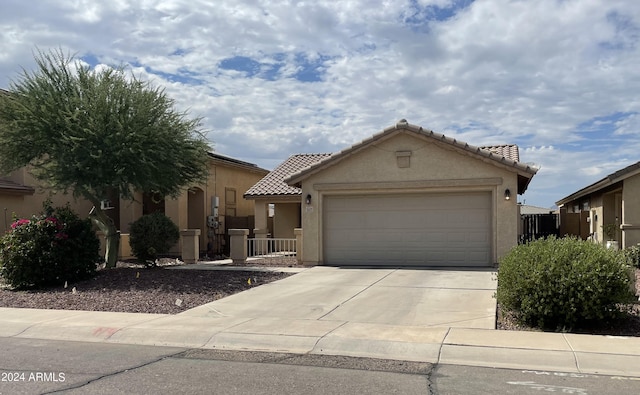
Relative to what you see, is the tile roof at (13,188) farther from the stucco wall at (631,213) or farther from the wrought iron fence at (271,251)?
the stucco wall at (631,213)

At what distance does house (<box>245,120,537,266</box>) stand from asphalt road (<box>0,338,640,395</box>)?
10.1 m

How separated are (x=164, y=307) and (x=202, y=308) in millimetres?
876

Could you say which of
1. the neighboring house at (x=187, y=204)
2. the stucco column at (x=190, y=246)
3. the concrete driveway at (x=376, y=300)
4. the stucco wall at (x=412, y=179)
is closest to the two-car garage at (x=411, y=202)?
the stucco wall at (x=412, y=179)

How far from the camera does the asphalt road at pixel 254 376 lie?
617 cm

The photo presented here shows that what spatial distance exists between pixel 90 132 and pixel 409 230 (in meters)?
9.66

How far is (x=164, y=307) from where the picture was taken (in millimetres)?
11586

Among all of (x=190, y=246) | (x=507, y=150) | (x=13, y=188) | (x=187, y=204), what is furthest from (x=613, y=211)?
(x=13, y=188)

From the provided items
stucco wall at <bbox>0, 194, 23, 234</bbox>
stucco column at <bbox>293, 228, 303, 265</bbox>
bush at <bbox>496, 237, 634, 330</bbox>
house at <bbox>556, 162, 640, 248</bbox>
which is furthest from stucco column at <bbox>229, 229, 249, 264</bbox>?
bush at <bbox>496, 237, 634, 330</bbox>

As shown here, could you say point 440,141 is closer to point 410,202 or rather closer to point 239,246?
point 410,202

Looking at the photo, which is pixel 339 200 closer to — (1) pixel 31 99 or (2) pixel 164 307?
(2) pixel 164 307

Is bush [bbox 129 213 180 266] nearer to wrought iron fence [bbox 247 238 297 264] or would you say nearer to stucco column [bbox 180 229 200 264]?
stucco column [bbox 180 229 200 264]

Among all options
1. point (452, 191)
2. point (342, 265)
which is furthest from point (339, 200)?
point (452, 191)

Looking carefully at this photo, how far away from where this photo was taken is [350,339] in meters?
8.38

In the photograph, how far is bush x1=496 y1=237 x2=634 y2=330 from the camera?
28.8ft
